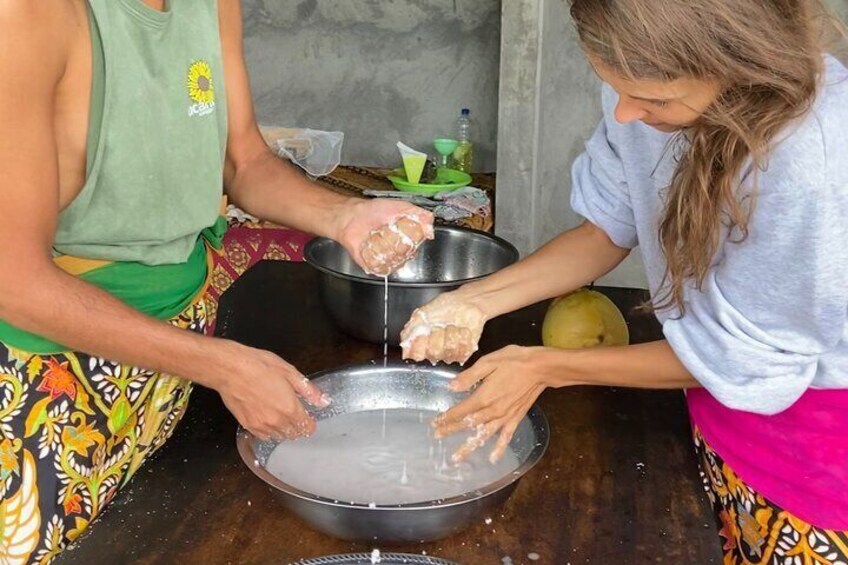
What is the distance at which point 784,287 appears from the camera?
1315mm

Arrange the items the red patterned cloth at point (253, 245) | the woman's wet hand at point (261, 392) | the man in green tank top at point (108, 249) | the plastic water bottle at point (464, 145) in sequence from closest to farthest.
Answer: the man in green tank top at point (108, 249), the woman's wet hand at point (261, 392), the red patterned cloth at point (253, 245), the plastic water bottle at point (464, 145)

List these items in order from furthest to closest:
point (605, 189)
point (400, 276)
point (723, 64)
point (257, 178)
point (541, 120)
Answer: point (541, 120) < point (400, 276) < point (257, 178) < point (605, 189) < point (723, 64)

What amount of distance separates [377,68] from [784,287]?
3.57 m

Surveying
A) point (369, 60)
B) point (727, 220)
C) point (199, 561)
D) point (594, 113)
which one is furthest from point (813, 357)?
point (369, 60)

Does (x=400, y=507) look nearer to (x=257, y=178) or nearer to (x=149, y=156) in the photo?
(x=149, y=156)

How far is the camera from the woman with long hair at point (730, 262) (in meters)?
1.22

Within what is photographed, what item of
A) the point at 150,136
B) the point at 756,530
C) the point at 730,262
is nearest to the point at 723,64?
the point at 730,262

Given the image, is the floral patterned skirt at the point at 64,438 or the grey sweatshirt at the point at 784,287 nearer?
the grey sweatshirt at the point at 784,287

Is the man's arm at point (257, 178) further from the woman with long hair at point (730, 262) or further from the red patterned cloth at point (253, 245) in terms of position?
the red patterned cloth at point (253, 245)

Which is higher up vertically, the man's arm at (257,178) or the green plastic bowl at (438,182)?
the man's arm at (257,178)

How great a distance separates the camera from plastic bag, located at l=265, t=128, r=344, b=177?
422 cm

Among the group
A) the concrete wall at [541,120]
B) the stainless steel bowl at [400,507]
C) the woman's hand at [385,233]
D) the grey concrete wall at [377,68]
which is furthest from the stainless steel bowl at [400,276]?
the grey concrete wall at [377,68]

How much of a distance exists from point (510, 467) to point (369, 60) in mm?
3420

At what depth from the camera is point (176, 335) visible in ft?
4.77
